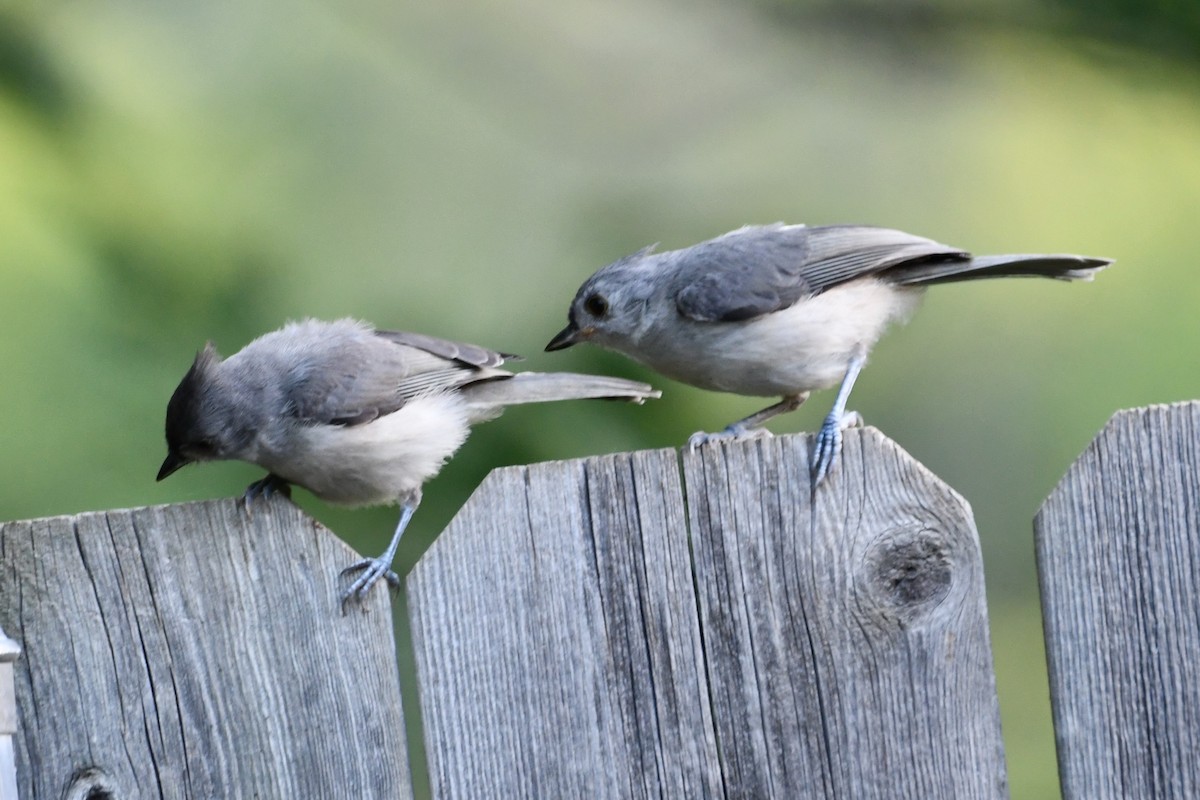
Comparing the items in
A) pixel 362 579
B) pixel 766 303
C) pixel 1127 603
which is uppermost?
pixel 766 303

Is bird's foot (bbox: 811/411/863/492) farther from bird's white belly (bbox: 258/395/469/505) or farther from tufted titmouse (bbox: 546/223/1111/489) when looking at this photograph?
bird's white belly (bbox: 258/395/469/505)

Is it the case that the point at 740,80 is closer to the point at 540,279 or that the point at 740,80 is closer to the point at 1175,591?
the point at 540,279

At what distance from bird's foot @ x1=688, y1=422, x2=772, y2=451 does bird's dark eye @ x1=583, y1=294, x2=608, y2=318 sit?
22.7 inches

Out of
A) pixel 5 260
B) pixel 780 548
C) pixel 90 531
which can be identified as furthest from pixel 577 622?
pixel 5 260

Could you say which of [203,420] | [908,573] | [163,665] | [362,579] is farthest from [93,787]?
[908,573]

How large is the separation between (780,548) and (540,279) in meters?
1.68

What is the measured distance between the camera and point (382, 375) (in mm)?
3730

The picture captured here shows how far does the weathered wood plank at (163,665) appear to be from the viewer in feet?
7.01

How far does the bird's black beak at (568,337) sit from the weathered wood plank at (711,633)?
144 centimetres

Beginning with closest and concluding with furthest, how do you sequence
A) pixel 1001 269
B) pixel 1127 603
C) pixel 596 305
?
pixel 1127 603, pixel 1001 269, pixel 596 305

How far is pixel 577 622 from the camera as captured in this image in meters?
2.07

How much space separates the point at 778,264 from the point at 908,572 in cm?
165

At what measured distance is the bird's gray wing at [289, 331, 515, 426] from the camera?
3557mm

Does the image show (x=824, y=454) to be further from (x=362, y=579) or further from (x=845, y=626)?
(x=362, y=579)
